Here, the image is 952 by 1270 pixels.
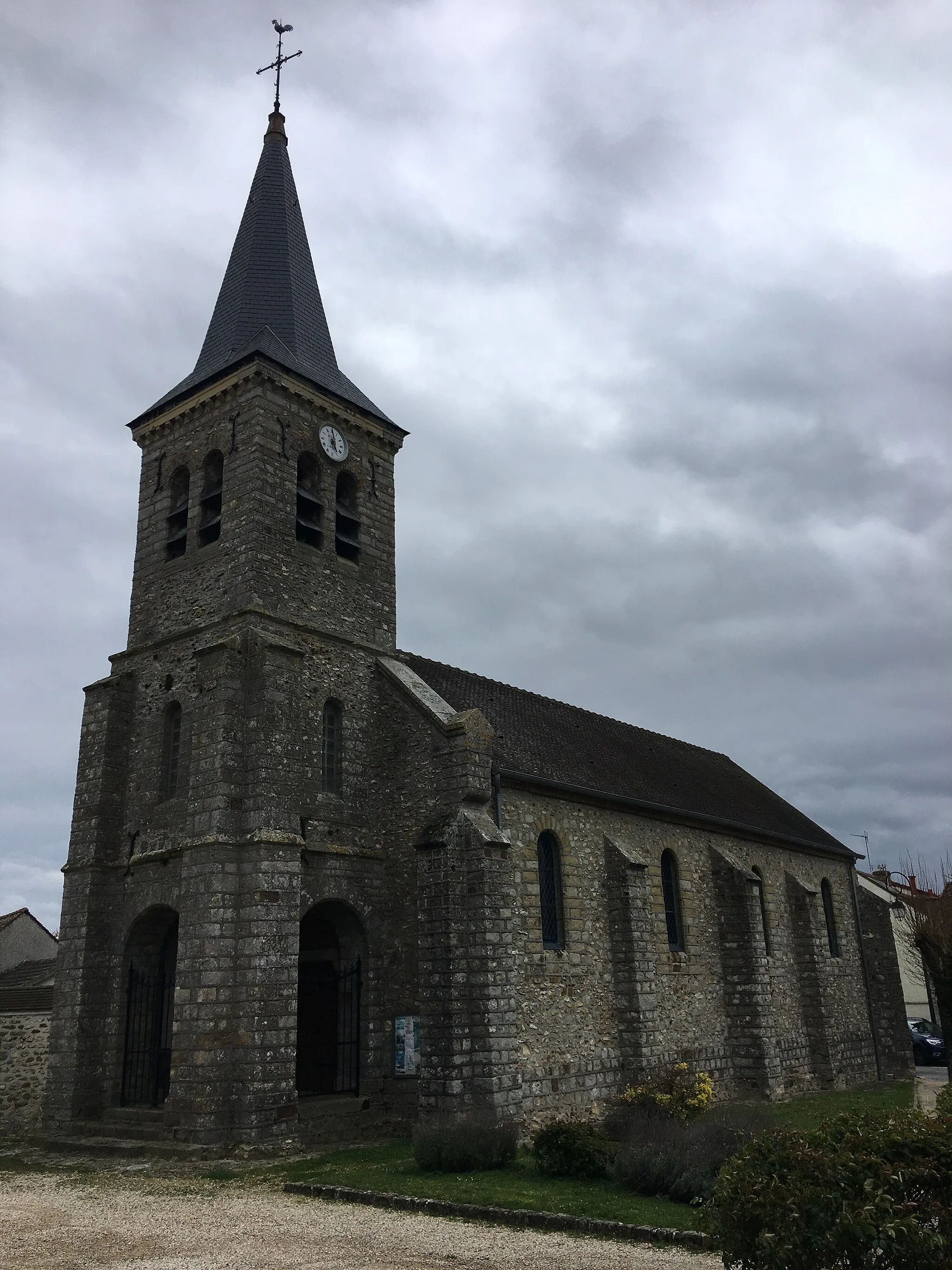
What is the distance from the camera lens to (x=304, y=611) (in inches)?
716

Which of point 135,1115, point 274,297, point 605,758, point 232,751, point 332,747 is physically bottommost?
point 135,1115

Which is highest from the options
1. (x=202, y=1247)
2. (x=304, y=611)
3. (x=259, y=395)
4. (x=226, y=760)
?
(x=259, y=395)

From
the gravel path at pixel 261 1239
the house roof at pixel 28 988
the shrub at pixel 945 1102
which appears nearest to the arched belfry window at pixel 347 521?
the house roof at pixel 28 988

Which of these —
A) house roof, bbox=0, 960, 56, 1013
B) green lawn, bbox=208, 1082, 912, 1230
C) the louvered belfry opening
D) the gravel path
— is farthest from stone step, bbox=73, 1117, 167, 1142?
house roof, bbox=0, 960, 56, 1013

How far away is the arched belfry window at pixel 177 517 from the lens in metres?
19.6

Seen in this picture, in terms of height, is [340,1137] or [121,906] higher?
[121,906]

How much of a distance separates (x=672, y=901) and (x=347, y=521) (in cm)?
1121

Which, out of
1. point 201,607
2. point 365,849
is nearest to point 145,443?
point 201,607

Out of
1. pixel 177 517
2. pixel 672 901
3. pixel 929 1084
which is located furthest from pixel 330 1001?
pixel 929 1084

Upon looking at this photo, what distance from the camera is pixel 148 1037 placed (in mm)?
16953

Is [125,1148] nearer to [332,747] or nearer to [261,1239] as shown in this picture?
[261,1239]

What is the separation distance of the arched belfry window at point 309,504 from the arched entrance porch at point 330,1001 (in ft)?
22.9

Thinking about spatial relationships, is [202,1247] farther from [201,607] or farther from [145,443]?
[145,443]

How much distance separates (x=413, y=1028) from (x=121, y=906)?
5.60 metres
